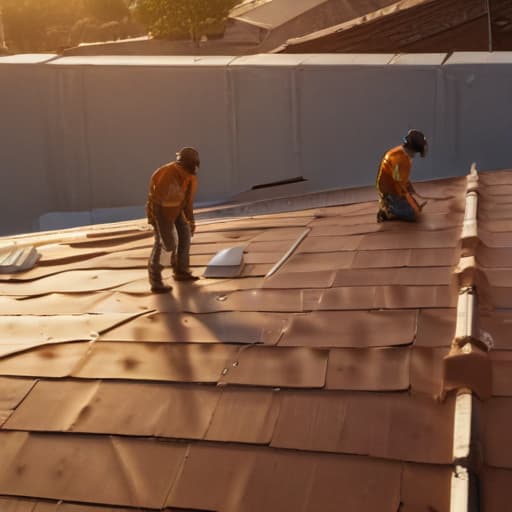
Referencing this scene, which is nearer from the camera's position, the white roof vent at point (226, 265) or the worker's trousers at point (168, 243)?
the worker's trousers at point (168, 243)

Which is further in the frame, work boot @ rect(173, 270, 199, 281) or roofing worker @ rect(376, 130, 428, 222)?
roofing worker @ rect(376, 130, 428, 222)

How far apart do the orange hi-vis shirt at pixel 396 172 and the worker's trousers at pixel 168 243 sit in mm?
2476

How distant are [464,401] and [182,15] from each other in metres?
35.1

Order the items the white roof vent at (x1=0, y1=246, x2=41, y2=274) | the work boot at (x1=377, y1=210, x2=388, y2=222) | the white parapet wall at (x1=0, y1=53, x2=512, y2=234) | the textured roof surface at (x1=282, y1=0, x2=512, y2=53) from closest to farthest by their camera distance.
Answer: the white roof vent at (x1=0, y1=246, x2=41, y2=274), the work boot at (x1=377, y1=210, x2=388, y2=222), the white parapet wall at (x1=0, y1=53, x2=512, y2=234), the textured roof surface at (x1=282, y1=0, x2=512, y2=53)

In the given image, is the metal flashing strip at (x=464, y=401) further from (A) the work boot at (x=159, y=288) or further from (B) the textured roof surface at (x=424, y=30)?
(B) the textured roof surface at (x=424, y=30)

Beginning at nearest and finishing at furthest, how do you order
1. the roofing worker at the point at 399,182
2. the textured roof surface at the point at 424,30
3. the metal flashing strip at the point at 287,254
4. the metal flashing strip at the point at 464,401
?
the metal flashing strip at the point at 464,401 < the metal flashing strip at the point at 287,254 < the roofing worker at the point at 399,182 < the textured roof surface at the point at 424,30

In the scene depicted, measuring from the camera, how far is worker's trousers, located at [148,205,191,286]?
667 cm

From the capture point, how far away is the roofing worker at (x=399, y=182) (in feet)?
26.4

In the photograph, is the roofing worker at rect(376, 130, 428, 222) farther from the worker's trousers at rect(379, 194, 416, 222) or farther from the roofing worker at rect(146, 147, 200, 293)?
the roofing worker at rect(146, 147, 200, 293)

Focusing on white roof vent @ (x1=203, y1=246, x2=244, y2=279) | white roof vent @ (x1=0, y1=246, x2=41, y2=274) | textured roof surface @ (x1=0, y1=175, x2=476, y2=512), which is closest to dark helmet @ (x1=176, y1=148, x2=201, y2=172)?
white roof vent @ (x1=203, y1=246, x2=244, y2=279)

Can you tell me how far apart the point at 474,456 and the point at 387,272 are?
2.91 m

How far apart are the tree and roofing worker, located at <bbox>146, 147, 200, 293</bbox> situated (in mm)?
31447

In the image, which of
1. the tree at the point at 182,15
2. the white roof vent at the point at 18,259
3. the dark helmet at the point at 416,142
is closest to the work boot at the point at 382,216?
the dark helmet at the point at 416,142

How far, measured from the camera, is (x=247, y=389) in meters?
4.46
